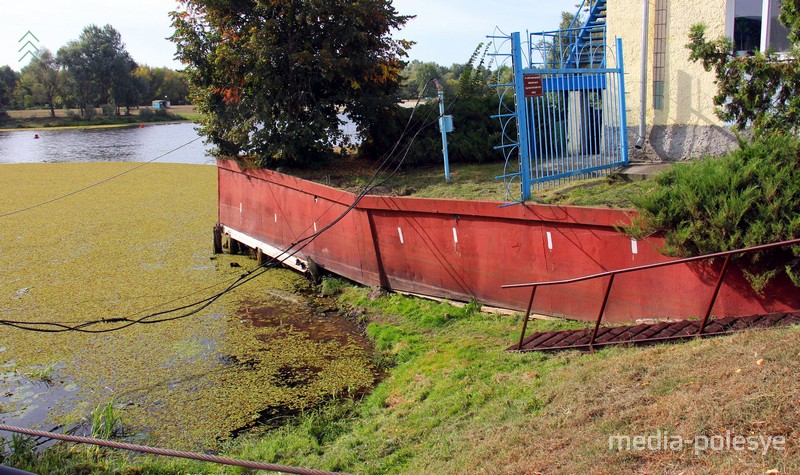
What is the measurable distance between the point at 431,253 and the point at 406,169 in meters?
4.24

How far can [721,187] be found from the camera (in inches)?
246

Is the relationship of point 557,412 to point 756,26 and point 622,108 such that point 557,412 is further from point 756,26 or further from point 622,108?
point 756,26

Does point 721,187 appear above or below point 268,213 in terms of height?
above

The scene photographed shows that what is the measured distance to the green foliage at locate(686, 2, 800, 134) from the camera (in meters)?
6.98

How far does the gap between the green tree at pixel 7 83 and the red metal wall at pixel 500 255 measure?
2122 inches

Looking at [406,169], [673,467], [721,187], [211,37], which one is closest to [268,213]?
[406,169]

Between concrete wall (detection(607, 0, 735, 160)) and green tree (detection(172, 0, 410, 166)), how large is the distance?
546cm

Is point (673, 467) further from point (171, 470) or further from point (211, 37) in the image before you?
point (211, 37)

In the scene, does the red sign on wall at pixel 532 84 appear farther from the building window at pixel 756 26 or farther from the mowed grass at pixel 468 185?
the building window at pixel 756 26

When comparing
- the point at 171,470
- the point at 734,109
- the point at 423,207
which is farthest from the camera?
the point at 423,207

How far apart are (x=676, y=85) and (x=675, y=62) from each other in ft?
1.06

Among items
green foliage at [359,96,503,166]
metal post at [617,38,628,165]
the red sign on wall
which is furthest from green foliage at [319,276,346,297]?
metal post at [617,38,628,165]

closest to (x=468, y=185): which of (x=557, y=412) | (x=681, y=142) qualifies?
(x=681, y=142)

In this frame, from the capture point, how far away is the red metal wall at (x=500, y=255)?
6.72 m
